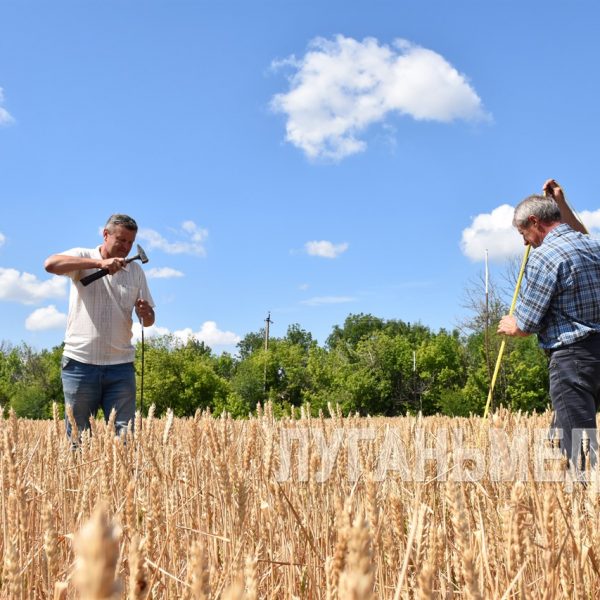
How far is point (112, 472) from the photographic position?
→ 2531mm

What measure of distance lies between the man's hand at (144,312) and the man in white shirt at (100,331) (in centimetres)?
4

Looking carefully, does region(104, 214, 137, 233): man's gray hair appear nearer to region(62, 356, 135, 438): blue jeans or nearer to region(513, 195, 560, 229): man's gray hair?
region(62, 356, 135, 438): blue jeans

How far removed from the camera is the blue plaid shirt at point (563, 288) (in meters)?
3.33

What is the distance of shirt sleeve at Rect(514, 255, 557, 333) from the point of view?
335 centimetres

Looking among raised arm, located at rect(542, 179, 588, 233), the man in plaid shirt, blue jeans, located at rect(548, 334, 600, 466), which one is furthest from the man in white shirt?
raised arm, located at rect(542, 179, 588, 233)

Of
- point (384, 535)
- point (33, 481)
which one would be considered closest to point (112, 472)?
point (33, 481)

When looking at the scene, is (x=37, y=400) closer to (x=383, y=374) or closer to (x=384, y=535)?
(x=383, y=374)

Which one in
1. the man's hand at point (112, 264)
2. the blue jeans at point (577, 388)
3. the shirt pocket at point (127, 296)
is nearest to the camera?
the blue jeans at point (577, 388)

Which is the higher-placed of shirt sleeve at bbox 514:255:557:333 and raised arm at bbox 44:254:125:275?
raised arm at bbox 44:254:125:275

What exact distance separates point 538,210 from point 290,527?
8.20ft

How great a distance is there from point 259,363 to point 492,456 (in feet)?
95.7

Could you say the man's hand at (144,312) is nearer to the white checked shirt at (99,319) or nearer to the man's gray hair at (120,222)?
the white checked shirt at (99,319)

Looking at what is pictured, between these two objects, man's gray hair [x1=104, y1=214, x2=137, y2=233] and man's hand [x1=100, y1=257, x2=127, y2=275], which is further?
man's gray hair [x1=104, y1=214, x2=137, y2=233]

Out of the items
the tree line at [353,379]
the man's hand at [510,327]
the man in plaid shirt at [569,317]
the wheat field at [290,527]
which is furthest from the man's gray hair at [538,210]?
the tree line at [353,379]
